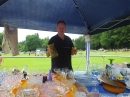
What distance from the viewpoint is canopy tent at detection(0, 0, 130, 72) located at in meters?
1.92

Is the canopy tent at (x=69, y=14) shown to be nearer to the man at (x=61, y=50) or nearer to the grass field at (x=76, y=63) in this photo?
the man at (x=61, y=50)

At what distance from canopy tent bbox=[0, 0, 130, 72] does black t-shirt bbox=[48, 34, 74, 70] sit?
759 millimetres

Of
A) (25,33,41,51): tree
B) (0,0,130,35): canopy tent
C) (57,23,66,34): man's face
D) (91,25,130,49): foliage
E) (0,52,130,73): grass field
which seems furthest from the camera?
(91,25,130,49): foliage

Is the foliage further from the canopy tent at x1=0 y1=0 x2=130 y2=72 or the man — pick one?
the man

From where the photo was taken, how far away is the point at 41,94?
77 cm

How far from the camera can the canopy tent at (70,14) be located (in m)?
1.92

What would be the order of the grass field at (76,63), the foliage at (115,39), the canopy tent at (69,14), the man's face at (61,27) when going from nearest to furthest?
the man's face at (61,27) < the canopy tent at (69,14) < the grass field at (76,63) < the foliage at (115,39)

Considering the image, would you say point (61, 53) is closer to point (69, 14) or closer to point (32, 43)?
point (69, 14)

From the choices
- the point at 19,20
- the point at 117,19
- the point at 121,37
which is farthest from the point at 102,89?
the point at 121,37

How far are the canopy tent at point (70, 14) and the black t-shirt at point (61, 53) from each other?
2.49 ft

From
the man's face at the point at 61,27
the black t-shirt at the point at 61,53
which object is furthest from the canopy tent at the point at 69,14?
the black t-shirt at the point at 61,53

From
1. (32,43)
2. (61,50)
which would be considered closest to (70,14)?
(61,50)

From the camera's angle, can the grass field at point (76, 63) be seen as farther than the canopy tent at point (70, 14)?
Yes

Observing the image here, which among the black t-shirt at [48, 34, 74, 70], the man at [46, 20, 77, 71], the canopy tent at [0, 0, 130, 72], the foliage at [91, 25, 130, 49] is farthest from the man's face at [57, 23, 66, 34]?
the foliage at [91, 25, 130, 49]
